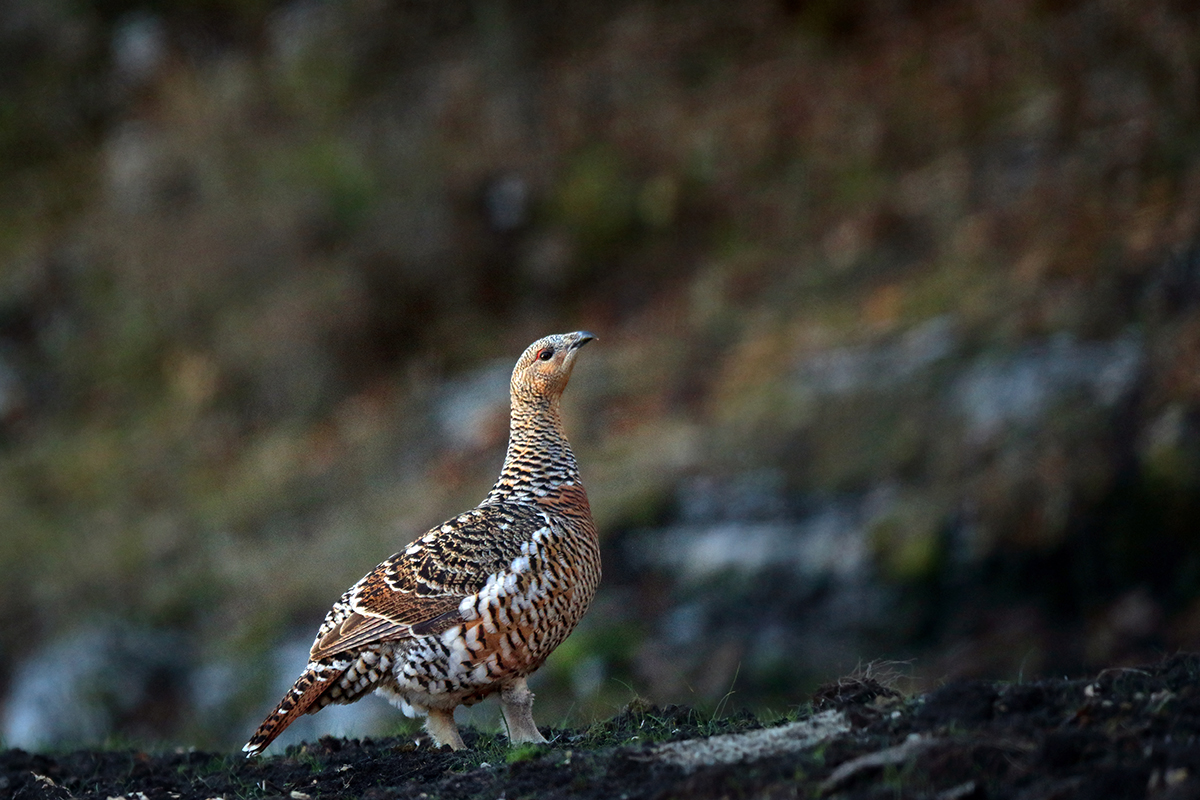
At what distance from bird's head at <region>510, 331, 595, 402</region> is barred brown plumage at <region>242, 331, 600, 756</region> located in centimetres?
72

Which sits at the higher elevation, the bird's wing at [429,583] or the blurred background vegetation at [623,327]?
the blurred background vegetation at [623,327]

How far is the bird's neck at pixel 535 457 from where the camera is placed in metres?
6.49

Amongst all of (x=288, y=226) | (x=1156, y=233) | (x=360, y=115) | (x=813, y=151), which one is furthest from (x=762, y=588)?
(x=360, y=115)

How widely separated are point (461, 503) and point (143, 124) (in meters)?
9.91

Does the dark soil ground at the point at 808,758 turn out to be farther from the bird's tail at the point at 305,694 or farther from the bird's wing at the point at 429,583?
the bird's wing at the point at 429,583

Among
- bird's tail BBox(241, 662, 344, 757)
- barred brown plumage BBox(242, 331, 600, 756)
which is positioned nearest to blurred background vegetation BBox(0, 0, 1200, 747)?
barred brown plumage BBox(242, 331, 600, 756)

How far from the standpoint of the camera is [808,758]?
4434 mm

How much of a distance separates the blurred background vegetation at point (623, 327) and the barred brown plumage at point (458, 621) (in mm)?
1483

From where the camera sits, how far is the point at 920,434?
10906 mm

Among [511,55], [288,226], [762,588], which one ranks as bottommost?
[762,588]

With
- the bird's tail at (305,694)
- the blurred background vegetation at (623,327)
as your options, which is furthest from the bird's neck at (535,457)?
the blurred background vegetation at (623,327)

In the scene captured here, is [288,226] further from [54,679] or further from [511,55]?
[54,679]

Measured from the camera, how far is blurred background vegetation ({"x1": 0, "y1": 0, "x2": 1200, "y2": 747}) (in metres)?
10.2

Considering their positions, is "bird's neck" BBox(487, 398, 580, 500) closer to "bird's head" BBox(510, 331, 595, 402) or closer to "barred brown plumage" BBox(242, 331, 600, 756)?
"bird's head" BBox(510, 331, 595, 402)
